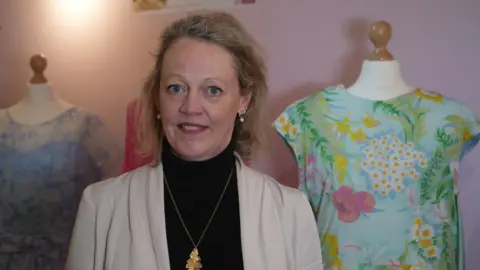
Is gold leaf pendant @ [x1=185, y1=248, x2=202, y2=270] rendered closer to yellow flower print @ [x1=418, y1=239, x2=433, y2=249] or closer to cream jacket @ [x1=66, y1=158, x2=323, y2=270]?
cream jacket @ [x1=66, y1=158, x2=323, y2=270]

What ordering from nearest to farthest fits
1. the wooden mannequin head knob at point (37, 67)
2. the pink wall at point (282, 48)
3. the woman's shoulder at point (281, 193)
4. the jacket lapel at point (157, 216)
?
the jacket lapel at point (157, 216), the woman's shoulder at point (281, 193), the pink wall at point (282, 48), the wooden mannequin head knob at point (37, 67)

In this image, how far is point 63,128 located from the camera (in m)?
1.88

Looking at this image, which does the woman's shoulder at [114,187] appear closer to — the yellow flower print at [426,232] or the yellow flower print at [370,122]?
the yellow flower print at [370,122]

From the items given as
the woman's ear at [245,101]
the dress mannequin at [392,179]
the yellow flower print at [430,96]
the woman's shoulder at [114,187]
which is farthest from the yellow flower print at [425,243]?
the woman's shoulder at [114,187]

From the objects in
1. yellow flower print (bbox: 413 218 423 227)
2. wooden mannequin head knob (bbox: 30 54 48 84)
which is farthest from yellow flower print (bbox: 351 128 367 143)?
wooden mannequin head knob (bbox: 30 54 48 84)

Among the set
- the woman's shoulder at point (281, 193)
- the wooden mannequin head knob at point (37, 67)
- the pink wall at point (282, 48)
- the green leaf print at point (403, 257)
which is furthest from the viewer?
the wooden mannequin head knob at point (37, 67)

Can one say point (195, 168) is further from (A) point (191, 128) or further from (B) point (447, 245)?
(B) point (447, 245)

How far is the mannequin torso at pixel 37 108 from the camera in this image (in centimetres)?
187

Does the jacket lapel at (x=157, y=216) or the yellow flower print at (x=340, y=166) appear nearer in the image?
the jacket lapel at (x=157, y=216)

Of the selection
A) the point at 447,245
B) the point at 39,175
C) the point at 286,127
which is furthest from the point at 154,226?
the point at 39,175

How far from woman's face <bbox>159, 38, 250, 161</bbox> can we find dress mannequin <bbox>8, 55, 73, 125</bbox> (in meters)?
0.90

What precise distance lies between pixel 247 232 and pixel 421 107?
60 cm

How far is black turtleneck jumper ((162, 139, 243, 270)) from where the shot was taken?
3.55 ft

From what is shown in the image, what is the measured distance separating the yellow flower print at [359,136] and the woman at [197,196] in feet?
1.07
